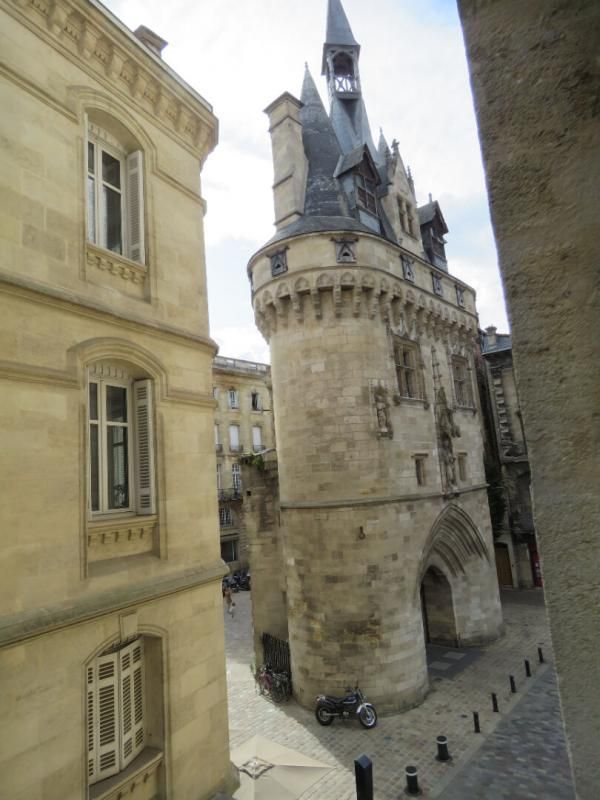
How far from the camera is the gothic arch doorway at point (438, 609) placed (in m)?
18.8

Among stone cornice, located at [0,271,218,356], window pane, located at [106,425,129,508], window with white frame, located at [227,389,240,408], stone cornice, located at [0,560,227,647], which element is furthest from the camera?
window with white frame, located at [227,389,240,408]

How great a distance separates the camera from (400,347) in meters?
17.8

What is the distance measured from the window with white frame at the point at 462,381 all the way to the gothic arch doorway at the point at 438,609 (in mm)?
6918

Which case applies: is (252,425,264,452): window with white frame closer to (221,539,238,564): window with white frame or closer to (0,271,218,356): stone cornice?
(221,539,238,564): window with white frame

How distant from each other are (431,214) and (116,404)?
19.6 metres

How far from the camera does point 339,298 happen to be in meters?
16.0

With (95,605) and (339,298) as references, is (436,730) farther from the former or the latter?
(339,298)

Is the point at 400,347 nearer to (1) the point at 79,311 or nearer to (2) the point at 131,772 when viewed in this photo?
(1) the point at 79,311

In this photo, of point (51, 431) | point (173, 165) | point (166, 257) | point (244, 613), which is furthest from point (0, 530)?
point (244, 613)

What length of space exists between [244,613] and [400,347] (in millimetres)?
16585

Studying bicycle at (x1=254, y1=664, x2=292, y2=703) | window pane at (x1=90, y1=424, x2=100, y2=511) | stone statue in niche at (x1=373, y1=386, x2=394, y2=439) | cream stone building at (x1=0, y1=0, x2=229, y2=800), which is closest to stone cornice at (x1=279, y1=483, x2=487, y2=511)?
stone statue in niche at (x1=373, y1=386, x2=394, y2=439)

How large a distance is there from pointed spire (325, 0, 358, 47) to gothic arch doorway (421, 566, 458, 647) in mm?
23739

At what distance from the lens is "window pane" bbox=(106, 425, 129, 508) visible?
6.90 meters

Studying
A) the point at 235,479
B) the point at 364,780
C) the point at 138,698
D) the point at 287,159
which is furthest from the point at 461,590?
the point at 235,479
